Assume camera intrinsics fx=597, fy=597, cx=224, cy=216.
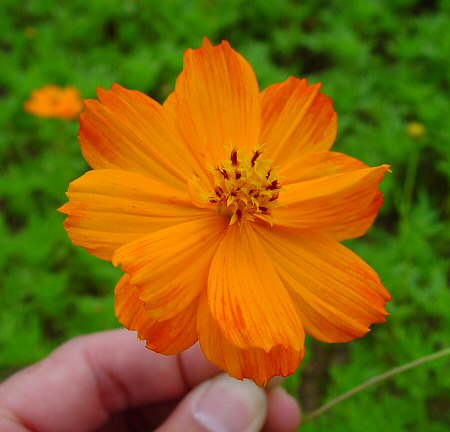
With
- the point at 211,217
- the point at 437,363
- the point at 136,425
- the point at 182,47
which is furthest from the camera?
the point at 182,47

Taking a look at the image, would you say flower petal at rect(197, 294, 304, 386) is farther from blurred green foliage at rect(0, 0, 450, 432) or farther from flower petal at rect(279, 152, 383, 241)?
blurred green foliage at rect(0, 0, 450, 432)

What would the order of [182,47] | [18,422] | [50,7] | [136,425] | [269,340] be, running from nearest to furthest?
1. [269,340]
2. [18,422]
3. [136,425]
4. [182,47]
5. [50,7]

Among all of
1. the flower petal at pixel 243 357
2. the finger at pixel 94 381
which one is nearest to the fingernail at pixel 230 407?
the finger at pixel 94 381

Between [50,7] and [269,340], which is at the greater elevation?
[50,7]

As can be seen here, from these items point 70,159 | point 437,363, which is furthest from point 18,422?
point 70,159

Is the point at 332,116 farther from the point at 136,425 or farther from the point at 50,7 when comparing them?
the point at 50,7

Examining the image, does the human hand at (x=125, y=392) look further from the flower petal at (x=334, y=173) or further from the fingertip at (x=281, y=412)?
the flower petal at (x=334, y=173)

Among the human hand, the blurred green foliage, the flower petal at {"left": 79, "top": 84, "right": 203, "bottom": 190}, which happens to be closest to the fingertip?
the human hand
